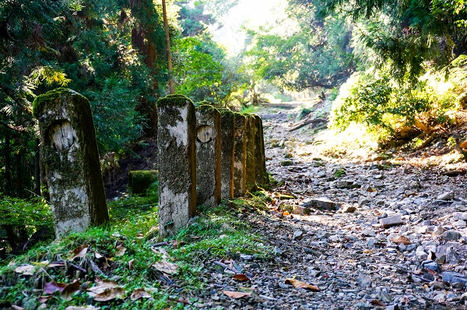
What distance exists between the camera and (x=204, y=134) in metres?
5.21

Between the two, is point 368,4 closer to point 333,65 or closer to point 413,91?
point 413,91

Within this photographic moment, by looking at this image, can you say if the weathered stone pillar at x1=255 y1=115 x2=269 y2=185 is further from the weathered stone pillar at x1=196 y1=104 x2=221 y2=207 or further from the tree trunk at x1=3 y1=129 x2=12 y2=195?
the tree trunk at x1=3 y1=129 x2=12 y2=195

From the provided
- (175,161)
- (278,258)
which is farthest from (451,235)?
(175,161)

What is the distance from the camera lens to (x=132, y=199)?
27.8ft

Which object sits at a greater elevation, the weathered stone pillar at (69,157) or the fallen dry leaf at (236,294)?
Answer: the weathered stone pillar at (69,157)

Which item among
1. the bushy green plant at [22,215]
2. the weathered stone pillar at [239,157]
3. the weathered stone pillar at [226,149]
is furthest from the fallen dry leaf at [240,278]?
the bushy green plant at [22,215]

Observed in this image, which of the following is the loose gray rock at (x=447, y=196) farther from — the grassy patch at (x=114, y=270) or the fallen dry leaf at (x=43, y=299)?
the fallen dry leaf at (x=43, y=299)

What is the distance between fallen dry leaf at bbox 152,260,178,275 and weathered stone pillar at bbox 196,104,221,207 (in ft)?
7.74

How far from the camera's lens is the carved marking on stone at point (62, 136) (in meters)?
3.90

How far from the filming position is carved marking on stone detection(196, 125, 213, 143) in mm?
5203

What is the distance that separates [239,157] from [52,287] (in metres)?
4.88

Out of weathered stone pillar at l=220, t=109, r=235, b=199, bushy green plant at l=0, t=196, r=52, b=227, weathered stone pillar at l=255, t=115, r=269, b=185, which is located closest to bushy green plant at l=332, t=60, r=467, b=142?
weathered stone pillar at l=255, t=115, r=269, b=185

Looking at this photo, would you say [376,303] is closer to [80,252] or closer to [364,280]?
[364,280]

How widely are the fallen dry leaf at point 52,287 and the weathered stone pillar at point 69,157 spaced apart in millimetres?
1956
